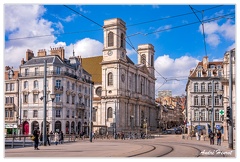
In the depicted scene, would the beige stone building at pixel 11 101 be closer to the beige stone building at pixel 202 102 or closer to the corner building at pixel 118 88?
the beige stone building at pixel 202 102

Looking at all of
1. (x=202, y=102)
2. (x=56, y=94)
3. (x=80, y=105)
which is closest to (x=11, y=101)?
(x=56, y=94)

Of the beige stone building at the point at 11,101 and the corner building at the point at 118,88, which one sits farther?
the corner building at the point at 118,88

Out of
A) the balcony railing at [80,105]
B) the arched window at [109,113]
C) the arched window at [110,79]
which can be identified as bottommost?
the arched window at [109,113]

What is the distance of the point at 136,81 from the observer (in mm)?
74438

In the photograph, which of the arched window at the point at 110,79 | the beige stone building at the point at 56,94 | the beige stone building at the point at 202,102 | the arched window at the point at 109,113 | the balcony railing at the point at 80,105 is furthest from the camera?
the arched window at the point at 110,79

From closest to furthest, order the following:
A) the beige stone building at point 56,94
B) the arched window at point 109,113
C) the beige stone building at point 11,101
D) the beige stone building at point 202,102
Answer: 1. the beige stone building at point 11,101
2. the beige stone building at point 56,94
3. the beige stone building at point 202,102
4. the arched window at point 109,113

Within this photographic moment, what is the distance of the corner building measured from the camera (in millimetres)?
61562

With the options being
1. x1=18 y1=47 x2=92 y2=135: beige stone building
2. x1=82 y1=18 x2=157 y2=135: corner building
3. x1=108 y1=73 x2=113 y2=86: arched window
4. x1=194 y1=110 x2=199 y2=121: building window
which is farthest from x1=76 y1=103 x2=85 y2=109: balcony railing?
x1=194 y1=110 x2=199 y2=121: building window

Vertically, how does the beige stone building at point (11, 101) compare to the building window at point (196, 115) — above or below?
above

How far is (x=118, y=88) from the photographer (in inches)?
2566

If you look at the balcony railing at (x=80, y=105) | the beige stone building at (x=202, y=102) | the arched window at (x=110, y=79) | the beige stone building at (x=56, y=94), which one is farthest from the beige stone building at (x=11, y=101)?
the arched window at (x=110, y=79)

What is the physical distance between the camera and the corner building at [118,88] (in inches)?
2424

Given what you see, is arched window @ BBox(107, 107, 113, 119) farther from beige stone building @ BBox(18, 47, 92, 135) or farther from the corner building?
beige stone building @ BBox(18, 47, 92, 135)

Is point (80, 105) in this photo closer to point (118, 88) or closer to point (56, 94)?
point (56, 94)
